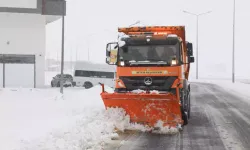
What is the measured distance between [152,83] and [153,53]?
902 mm

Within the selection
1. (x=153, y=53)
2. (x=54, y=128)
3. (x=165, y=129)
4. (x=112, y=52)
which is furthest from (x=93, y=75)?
(x=54, y=128)

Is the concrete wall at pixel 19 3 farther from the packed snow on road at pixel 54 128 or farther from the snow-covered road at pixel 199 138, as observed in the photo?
the snow-covered road at pixel 199 138

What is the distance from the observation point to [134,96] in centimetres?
1009

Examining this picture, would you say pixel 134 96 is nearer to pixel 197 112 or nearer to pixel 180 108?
pixel 180 108

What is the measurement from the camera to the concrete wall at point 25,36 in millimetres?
28766

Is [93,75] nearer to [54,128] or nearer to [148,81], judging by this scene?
[148,81]

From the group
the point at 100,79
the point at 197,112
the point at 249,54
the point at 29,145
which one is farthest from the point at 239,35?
the point at 29,145

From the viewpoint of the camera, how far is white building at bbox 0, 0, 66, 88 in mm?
28609

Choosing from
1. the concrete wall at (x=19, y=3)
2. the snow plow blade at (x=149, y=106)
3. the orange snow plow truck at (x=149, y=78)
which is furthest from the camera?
the concrete wall at (x=19, y=3)

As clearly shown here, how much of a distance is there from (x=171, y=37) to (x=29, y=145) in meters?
5.40

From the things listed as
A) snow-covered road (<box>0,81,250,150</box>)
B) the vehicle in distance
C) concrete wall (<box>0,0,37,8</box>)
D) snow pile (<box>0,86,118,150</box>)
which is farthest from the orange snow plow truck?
the vehicle in distance

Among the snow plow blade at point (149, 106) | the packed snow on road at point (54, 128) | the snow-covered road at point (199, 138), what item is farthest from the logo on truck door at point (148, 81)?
the snow-covered road at point (199, 138)

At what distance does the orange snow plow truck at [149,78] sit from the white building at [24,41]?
19.0 m

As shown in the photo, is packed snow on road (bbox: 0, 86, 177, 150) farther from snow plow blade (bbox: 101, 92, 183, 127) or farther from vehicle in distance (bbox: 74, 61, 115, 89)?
vehicle in distance (bbox: 74, 61, 115, 89)
